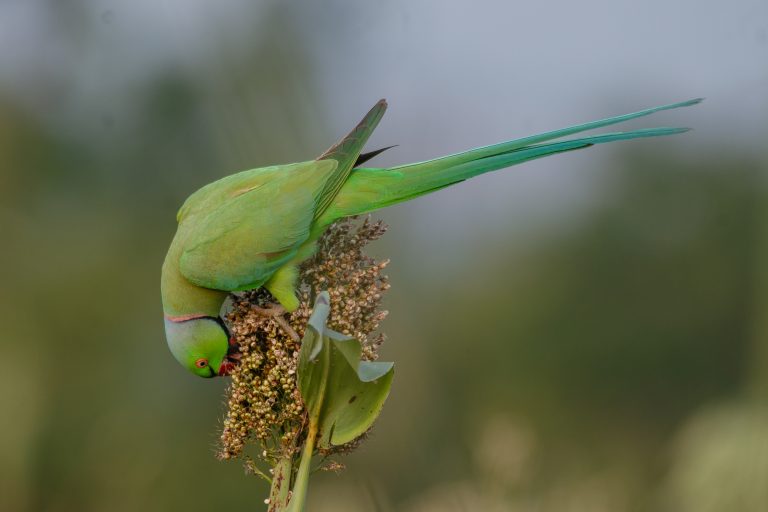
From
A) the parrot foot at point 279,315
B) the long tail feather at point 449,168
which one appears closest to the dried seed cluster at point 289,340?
the parrot foot at point 279,315

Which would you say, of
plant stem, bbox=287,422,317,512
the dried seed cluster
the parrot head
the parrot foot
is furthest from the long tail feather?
plant stem, bbox=287,422,317,512

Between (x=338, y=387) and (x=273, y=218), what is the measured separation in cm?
106

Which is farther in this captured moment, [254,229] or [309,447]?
[254,229]

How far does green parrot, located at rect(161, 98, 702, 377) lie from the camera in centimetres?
339

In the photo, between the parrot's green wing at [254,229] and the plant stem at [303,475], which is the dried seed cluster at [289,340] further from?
the parrot's green wing at [254,229]

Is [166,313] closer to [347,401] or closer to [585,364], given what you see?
[347,401]

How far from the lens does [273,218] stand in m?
3.51

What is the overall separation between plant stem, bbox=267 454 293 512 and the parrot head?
2.19 ft

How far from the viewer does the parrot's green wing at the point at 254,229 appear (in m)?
3.45

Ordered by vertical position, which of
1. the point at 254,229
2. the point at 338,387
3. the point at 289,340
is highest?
the point at 254,229

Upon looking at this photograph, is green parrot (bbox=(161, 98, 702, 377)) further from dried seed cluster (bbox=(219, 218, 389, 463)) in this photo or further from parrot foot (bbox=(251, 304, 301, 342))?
dried seed cluster (bbox=(219, 218, 389, 463))

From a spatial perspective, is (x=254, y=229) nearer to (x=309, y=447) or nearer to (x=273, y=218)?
(x=273, y=218)

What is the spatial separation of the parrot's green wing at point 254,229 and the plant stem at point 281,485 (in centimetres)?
93

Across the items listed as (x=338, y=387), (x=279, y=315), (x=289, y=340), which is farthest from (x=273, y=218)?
(x=338, y=387)
